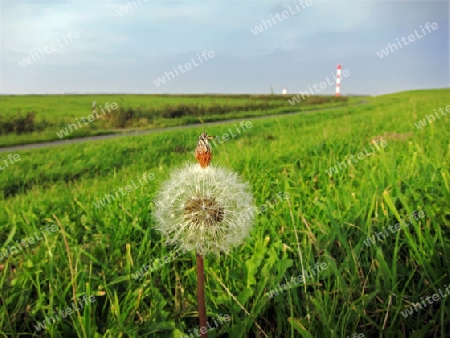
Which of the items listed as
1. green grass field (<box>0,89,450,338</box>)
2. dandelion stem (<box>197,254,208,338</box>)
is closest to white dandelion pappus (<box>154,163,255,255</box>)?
dandelion stem (<box>197,254,208,338</box>)

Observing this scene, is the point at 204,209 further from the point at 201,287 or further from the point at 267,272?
the point at 267,272

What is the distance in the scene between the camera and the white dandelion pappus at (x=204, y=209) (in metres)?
1.34

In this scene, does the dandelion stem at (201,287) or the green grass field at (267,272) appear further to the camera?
the green grass field at (267,272)

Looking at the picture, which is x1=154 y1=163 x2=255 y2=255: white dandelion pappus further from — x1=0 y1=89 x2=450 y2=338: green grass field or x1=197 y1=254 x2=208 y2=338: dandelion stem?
x1=0 y1=89 x2=450 y2=338: green grass field

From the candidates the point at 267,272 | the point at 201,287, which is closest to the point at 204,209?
the point at 201,287

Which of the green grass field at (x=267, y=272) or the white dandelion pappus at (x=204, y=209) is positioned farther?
the green grass field at (x=267, y=272)

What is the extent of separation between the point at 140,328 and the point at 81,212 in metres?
2.38

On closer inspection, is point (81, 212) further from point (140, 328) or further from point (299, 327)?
point (299, 327)

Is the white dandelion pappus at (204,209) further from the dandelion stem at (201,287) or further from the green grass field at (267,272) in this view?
the green grass field at (267,272)

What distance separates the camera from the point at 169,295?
7.58 feet

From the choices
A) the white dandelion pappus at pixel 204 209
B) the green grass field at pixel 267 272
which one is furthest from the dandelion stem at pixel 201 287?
the green grass field at pixel 267 272

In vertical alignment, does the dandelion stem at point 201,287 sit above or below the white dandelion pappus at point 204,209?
below

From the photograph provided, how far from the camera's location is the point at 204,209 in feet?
4.39

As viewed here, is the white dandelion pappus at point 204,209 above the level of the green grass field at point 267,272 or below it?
above
